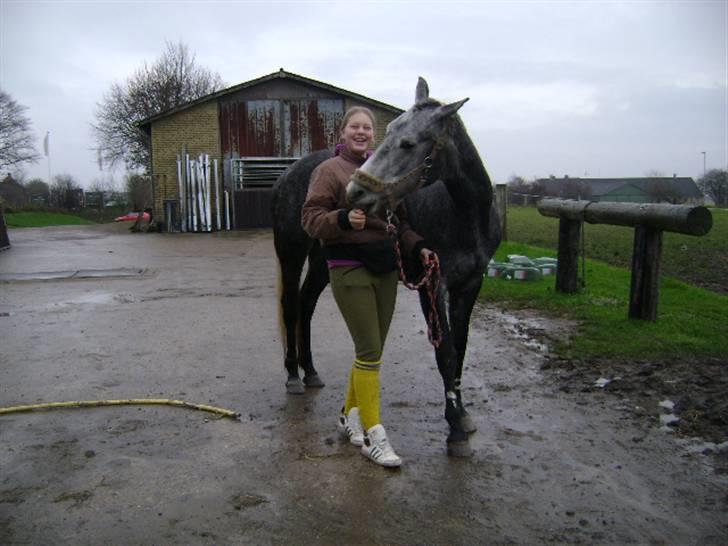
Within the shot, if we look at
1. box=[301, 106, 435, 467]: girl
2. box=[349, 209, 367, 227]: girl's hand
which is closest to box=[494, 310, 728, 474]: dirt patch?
box=[301, 106, 435, 467]: girl

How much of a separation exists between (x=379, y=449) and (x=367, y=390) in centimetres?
34

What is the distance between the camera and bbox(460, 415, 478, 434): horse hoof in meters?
4.00

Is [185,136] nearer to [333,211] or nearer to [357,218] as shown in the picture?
[333,211]

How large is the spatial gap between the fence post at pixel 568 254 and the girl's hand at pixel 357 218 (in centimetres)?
556

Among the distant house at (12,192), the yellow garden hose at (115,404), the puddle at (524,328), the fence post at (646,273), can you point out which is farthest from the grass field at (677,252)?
the distant house at (12,192)

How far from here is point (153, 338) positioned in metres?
6.65

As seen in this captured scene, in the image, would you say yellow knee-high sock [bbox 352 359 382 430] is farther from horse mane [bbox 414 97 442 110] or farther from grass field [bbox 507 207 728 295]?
grass field [bbox 507 207 728 295]

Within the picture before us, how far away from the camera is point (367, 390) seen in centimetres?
370

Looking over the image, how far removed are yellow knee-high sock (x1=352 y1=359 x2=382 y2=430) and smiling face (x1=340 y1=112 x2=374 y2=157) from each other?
4.19 ft

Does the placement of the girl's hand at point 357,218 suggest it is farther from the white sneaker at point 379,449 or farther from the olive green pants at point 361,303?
the white sneaker at point 379,449

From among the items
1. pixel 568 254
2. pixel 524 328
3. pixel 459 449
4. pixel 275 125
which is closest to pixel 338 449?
pixel 459 449

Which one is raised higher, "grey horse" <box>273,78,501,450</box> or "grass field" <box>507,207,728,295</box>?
"grey horse" <box>273,78,501,450</box>

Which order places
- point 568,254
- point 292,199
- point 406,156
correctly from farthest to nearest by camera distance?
point 568,254, point 292,199, point 406,156

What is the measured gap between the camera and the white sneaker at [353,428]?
389 centimetres
